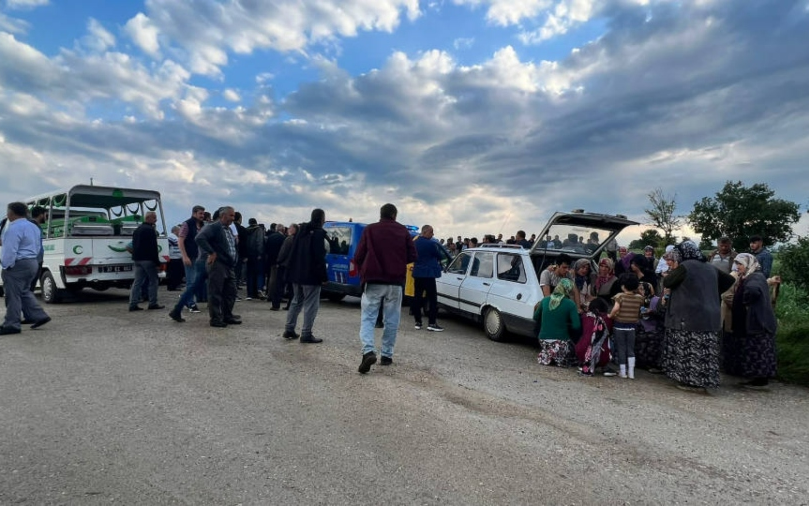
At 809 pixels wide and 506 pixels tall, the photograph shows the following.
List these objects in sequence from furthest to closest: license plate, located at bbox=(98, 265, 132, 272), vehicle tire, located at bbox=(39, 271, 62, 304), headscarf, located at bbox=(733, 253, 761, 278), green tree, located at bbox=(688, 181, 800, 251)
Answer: green tree, located at bbox=(688, 181, 800, 251), vehicle tire, located at bbox=(39, 271, 62, 304), license plate, located at bbox=(98, 265, 132, 272), headscarf, located at bbox=(733, 253, 761, 278)

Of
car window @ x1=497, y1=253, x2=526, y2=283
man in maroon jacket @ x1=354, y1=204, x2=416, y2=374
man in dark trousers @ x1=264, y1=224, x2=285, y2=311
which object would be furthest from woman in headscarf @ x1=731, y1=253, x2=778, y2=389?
man in dark trousers @ x1=264, y1=224, x2=285, y2=311

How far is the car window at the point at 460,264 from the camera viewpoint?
9.07 metres

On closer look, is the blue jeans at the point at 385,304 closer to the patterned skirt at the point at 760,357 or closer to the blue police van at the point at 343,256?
the patterned skirt at the point at 760,357

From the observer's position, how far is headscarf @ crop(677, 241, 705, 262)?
18.4 ft

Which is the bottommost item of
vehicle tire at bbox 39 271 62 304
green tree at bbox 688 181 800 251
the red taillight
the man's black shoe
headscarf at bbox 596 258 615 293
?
the man's black shoe

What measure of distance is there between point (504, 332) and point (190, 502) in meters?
5.88

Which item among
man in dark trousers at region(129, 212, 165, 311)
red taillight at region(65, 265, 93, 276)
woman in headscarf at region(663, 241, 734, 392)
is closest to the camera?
woman in headscarf at region(663, 241, 734, 392)

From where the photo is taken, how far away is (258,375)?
16.7ft

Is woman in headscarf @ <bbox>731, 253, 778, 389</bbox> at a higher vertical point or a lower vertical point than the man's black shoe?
higher

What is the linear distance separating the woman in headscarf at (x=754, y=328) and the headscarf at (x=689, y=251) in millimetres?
781

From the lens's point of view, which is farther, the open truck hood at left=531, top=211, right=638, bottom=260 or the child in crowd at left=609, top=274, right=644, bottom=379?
the open truck hood at left=531, top=211, right=638, bottom=260

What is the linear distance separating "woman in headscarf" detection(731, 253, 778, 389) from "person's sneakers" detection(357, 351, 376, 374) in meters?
4.56

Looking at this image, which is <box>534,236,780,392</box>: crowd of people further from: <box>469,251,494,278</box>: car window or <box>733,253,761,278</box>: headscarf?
<box>469,251,494,278</box>: car window

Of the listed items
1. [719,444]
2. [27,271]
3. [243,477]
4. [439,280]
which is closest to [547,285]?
[439,280]
